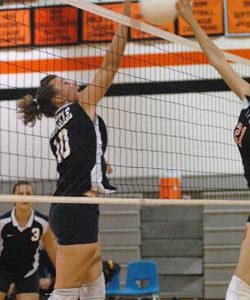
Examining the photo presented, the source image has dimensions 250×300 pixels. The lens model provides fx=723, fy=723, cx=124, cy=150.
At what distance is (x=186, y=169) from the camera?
9492 millimetres

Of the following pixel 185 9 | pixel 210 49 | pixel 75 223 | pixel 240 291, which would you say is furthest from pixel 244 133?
pixel 75 223

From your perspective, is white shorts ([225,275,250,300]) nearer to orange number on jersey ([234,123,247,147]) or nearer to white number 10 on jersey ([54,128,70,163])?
orange number on jersey ([234,123,247,147])

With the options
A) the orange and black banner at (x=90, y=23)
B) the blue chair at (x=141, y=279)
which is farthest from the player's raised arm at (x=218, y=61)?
the orange and black banner at (x=90, y=23)

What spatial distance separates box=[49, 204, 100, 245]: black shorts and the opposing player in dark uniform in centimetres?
173

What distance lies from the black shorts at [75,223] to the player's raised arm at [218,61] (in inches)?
46.1

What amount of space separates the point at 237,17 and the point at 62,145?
19.3 feet

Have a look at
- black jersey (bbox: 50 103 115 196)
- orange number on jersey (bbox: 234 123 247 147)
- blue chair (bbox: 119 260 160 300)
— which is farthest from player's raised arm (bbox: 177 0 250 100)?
blue chair (bbox: 119 260 160 300)

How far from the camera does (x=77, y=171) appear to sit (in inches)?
175

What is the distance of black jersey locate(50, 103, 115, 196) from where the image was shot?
175 inches

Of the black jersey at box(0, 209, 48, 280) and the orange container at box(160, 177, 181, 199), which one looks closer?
the black jersey at box(0, 209, 48, 280)

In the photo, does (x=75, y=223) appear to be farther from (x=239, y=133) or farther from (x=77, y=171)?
(x=239, y=133)

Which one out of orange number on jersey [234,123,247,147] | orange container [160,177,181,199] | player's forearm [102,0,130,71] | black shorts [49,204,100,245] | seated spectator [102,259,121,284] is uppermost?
player's forearm [102,0,130,71]

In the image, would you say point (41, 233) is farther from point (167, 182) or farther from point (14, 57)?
point (14, 57)

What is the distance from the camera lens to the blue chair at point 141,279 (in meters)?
8.53
